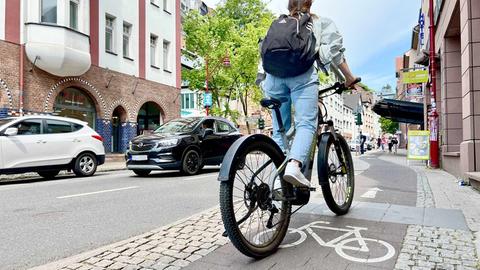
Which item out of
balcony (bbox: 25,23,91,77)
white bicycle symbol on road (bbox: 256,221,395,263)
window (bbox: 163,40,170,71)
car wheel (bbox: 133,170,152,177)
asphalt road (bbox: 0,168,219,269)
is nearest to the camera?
white bicycle symbol on road (bbox: 256,221,395,263)

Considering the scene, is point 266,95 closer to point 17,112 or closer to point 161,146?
point 161,146

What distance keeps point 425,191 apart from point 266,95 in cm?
484

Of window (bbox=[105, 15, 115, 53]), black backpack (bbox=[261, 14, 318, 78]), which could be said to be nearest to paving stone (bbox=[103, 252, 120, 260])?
black backpack (bbox=[261, 14, 318, 78])

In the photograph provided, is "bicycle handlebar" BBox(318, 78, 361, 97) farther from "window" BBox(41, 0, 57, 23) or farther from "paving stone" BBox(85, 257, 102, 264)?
"window" BBox(41, 0, 57, 23)

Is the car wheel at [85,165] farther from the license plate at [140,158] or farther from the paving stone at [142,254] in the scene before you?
the paving stone at [142,254]

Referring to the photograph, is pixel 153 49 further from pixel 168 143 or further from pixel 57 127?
pixel 168 143

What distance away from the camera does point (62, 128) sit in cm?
1156

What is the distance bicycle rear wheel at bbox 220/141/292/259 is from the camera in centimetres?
288

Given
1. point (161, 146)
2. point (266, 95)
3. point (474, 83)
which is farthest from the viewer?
point (161, 146)

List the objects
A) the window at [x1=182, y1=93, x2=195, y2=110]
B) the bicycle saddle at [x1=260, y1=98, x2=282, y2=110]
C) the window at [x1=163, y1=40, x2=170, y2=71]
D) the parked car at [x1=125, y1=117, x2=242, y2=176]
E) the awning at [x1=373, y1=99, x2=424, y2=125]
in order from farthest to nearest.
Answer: the window at [x1=182, y1=93, x2=195, y2=110] → the awning at [x1=373, y1=99, x2=424, y2=125] → the window at [x1=163, y1=40, x2=170, y2=71] → the parked car at [x1=125, y1=117, x2=242, y2=176] → the bicycle saddle at [x1=260, y1=98, x2=282, y2=110]

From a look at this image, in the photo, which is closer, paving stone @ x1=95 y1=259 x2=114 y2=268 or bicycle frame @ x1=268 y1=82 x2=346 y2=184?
paving stone @ x1=95 y1=259 x2=114 y2=268

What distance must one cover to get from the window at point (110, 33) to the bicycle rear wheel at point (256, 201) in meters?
19.7

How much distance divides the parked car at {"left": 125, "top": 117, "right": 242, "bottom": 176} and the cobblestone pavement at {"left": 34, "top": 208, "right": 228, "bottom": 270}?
666 cm

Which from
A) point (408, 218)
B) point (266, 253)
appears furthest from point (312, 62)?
point (408, 218)
